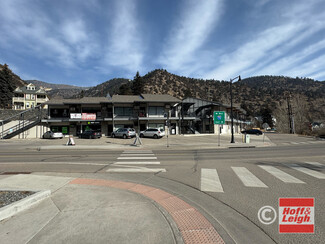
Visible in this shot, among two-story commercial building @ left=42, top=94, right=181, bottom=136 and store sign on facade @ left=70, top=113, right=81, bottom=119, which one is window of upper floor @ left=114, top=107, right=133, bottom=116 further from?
store sign on facade @ left=70, top=113, right=81, bottom=119

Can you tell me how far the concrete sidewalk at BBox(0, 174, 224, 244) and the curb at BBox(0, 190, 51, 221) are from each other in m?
0.13

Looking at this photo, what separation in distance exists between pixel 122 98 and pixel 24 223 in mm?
34083

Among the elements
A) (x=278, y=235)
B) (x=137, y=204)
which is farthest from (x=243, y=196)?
(x=137, y=204)

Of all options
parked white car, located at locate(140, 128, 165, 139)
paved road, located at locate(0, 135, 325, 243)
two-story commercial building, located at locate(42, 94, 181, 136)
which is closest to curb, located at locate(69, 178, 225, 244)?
paved road, located at locate(0, 135, 325, 243)

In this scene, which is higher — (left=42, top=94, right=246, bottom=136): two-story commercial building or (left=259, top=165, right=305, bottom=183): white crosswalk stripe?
(left=42, top=94, right=246, bottom=136): two-story commercial building

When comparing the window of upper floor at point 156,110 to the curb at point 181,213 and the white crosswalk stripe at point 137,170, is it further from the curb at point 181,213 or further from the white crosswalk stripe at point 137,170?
the curb at point 181,213

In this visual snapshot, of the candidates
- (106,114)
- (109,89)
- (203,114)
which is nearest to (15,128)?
(106,114)

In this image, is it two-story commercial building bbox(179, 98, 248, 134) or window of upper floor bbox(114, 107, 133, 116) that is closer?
window of upper floor bbox(114, 107, 133, 116)

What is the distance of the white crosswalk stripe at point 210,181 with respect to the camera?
587cm

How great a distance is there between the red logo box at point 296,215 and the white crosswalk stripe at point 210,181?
5.94ft

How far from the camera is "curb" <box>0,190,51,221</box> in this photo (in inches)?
152

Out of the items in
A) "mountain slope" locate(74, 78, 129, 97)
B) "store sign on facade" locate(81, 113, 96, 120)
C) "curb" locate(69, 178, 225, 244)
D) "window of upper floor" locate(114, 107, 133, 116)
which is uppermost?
"mountain slope" locate(74, 78, 129, 97)

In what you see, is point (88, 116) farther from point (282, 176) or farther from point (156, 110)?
point (282, 176)

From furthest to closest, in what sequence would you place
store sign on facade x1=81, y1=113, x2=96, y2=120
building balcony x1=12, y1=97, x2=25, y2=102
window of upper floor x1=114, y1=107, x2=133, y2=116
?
building balcony x1=12, y1=97, x2=25, y2=102 → window of upper floor x1=114, y1=107, x2=133, y2=116 → store sign on facade x1=81, y1=113, x2=96, y2=120
